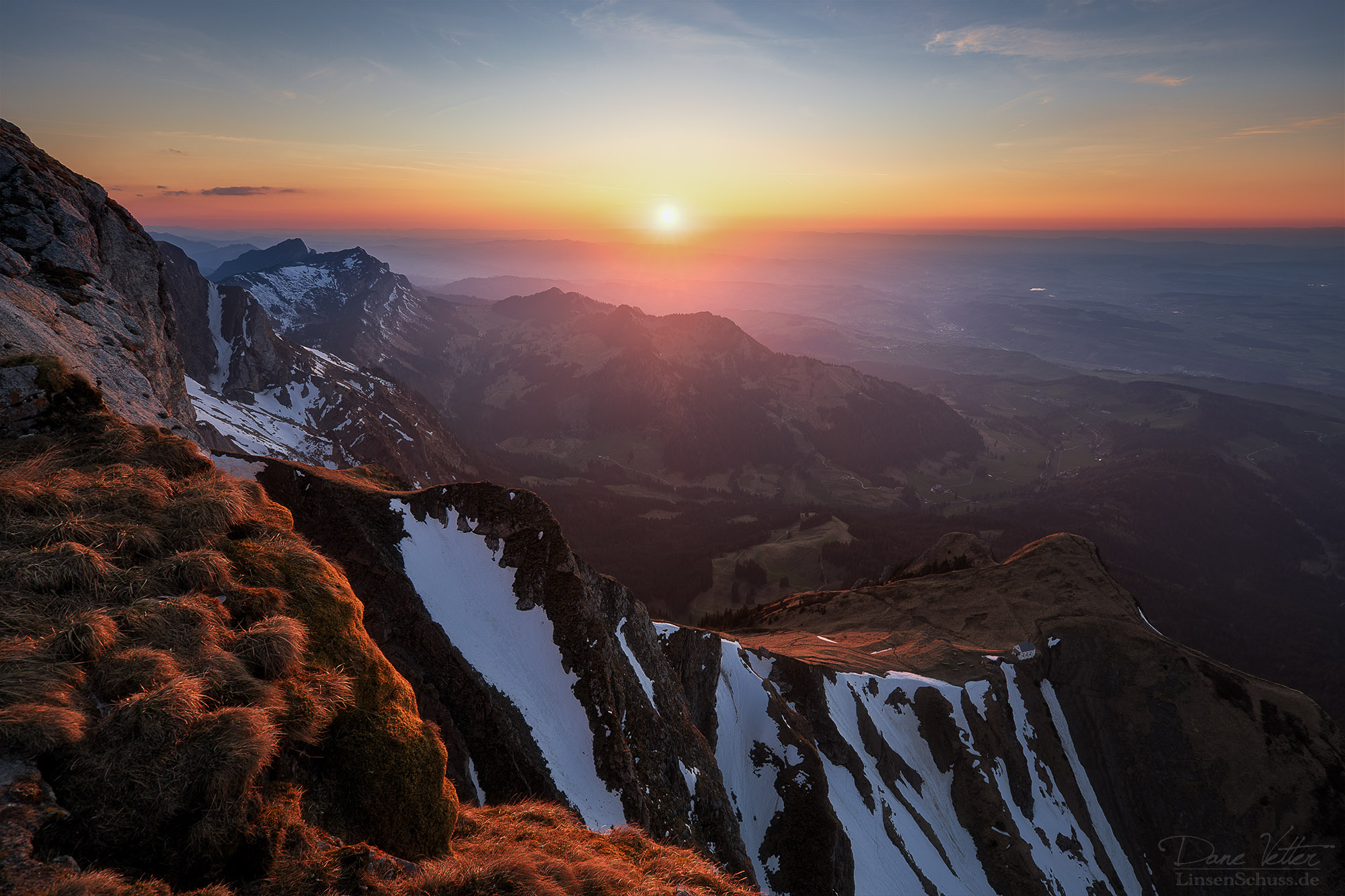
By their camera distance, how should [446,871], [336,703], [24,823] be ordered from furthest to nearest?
[336,703]
[446,871]
[24,823]

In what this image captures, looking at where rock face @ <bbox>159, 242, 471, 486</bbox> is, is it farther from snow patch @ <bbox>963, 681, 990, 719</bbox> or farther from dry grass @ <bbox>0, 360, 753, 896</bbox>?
dry grass @ <bbox>0, 360, 753, 896</bbox>

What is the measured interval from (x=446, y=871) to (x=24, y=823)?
6.25 metres

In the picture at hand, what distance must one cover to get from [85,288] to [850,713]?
274 ft

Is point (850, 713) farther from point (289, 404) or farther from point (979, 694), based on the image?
point (289, 404)

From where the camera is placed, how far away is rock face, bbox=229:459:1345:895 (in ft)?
118

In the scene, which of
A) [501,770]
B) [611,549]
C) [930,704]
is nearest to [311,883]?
[501,770]

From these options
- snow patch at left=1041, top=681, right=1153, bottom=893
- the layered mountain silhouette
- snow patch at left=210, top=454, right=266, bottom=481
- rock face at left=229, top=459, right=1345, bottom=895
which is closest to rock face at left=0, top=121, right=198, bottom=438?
the layered mountain silhouette

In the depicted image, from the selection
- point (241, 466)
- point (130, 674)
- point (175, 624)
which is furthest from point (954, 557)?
point (130, 674)

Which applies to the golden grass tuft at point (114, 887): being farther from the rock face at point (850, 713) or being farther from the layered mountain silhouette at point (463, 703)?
the rock face at point (850, 713)

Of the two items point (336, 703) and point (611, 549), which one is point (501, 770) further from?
point (611, 549)

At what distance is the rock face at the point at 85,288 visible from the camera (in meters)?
28.6

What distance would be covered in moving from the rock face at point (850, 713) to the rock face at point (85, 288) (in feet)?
31.9

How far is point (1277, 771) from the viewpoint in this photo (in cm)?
7812

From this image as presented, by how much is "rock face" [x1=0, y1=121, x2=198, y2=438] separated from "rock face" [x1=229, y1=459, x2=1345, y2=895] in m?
9.73
